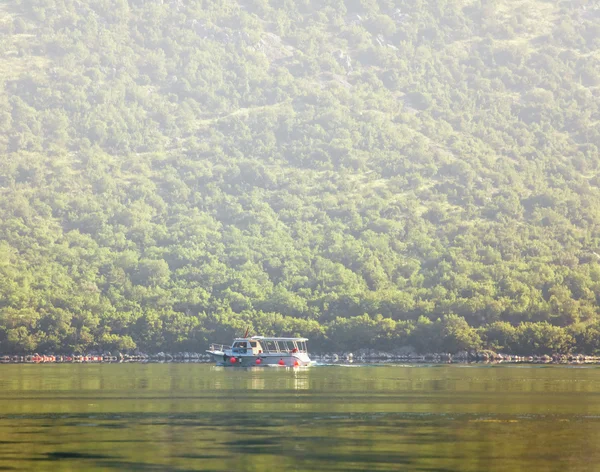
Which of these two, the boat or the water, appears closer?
the water

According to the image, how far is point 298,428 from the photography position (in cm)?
6544

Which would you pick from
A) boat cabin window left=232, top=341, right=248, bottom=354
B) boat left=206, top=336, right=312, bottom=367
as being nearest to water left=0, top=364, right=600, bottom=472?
boat left=206, top=336, right=312, bottom=367

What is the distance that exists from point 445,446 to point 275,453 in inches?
312

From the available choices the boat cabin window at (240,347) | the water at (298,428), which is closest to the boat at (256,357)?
the boat cabin window at (240,347)

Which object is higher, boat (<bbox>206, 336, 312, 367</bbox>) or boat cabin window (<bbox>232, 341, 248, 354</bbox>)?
boat cabin window (<bbox>232, 341, 248, 354</bbox>)

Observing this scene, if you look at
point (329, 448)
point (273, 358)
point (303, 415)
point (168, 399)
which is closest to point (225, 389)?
point (168, 399)

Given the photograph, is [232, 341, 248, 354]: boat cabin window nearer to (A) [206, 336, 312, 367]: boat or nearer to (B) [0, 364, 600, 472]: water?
(A) [206, 336, 312, 367]: boat

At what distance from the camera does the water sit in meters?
52.1

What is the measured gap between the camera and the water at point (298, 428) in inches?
2052

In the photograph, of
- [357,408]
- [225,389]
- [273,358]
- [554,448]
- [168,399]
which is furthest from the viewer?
[273,358]

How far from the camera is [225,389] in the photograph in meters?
104

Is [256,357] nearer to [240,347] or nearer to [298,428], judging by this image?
[240,347]

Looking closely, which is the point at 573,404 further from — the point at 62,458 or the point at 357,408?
the point at 62,458

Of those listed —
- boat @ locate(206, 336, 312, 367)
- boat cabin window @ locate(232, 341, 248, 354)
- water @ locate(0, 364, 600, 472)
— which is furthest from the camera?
boat cabin window @ locate(232, 341, 248, 354)
